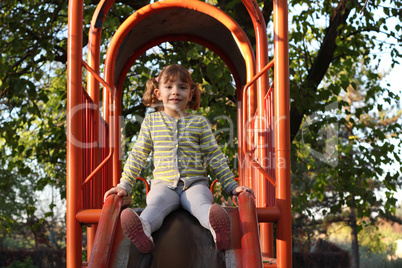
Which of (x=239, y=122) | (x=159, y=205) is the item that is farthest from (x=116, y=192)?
(x=239, y=122)

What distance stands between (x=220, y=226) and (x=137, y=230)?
16.3 inches

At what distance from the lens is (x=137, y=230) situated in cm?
236

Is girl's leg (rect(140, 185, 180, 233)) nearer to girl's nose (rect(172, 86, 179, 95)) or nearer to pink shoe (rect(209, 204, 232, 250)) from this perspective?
pink shoe (rect(209, 204, 232, 250))

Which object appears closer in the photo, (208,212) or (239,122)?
(208,212)

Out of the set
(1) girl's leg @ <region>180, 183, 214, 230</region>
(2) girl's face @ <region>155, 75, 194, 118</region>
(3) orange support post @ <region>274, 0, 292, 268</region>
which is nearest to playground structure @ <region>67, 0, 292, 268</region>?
(3) orange support post @ <region>274, 0, 292, 268</region>

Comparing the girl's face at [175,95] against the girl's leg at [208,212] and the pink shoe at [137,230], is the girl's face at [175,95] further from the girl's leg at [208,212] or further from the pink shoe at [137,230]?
the pink shoe at [137,230]

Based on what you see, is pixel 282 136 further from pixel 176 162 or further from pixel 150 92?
pixel 150 92

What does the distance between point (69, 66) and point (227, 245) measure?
1.46 meters

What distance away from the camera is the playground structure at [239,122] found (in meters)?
2.62

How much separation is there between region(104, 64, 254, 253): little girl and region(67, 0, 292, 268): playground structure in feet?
0.51

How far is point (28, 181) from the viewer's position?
59.0ft

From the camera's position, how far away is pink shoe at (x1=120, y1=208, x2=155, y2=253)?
2.32 m

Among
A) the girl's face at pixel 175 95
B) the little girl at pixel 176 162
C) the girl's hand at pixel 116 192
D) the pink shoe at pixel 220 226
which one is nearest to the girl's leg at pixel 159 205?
the little girl at pixel 176 162

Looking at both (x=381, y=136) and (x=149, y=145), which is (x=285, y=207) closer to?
(x=149, y=145)
